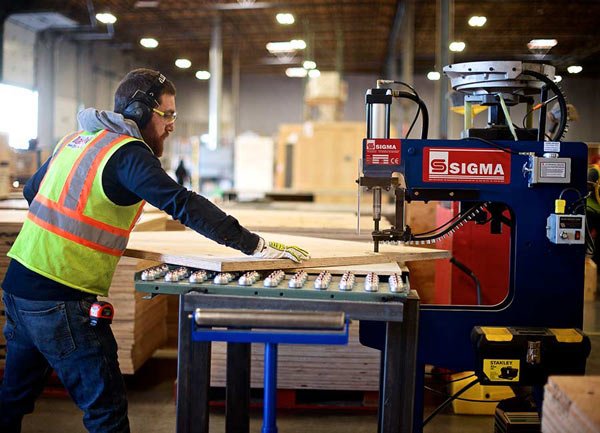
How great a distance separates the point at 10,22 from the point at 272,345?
37.5 feet

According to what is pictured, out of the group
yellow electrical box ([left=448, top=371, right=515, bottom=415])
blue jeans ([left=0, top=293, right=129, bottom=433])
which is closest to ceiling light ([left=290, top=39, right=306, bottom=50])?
yellow electrical box ([left=448, top=371, right=515, bottom=415])

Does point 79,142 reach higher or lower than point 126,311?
higher

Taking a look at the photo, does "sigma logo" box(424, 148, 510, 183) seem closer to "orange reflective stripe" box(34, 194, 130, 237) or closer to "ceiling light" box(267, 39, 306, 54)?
"orange reflective stripe" box(34, 194, 130, 237)

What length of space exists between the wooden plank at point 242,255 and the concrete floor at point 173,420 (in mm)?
1163


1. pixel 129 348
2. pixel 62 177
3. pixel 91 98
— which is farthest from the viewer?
pixel 91 98

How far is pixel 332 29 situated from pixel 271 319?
12.9 metres

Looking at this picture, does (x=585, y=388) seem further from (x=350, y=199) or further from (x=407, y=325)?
(x=350, y=199)

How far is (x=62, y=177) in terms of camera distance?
2412 mm

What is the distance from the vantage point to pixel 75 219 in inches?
94.0

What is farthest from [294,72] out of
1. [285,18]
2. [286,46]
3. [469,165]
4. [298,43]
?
[469,165]

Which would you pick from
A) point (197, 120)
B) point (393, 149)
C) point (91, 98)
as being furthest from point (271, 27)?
point (393, 149)

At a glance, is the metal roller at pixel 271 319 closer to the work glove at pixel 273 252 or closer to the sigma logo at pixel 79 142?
the work glove at pixel 273 252

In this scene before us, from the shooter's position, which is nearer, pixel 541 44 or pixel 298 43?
pixel 541 44

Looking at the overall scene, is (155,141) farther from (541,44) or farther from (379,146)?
(541,44)
